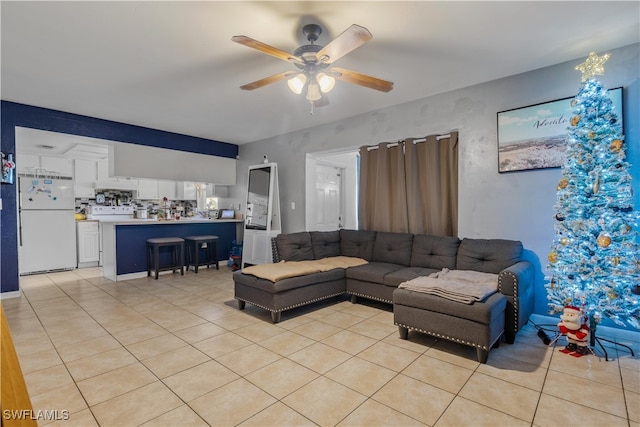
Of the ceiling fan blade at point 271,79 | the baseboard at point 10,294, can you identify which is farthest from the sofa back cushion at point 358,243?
the baseboard at point 10,294

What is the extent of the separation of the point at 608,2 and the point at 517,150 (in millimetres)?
1409

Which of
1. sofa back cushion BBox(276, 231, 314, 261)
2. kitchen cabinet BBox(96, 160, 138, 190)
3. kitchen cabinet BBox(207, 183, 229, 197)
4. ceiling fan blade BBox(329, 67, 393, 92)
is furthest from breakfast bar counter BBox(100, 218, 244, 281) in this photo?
ceiling fan blade BBox(329, 67, 393, 92)

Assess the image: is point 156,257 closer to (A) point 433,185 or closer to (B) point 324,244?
(B) point 324,244

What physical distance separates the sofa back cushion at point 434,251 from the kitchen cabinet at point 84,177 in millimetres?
6993

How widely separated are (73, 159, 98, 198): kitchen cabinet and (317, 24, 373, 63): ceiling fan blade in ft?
22.1

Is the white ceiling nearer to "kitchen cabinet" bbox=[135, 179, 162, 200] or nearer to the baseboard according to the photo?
the baseboard

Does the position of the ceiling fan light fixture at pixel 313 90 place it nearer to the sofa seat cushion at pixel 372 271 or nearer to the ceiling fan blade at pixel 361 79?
the ceiling fan blade at pixel 361 79

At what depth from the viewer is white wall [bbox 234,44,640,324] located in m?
2.92

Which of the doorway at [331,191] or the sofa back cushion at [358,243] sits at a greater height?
the doorway at [331,191]

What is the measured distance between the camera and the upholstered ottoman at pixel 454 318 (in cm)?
241

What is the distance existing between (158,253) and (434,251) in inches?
171

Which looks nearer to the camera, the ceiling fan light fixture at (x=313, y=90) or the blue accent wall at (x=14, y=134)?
the ceiling fan light fixture at (x=313, y=90)

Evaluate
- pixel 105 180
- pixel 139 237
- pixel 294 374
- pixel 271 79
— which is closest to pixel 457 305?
pixel 294 374

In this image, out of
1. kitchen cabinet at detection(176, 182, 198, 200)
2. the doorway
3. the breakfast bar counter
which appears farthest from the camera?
kitchen cabinet at detection(176, 182, 198, 200)
